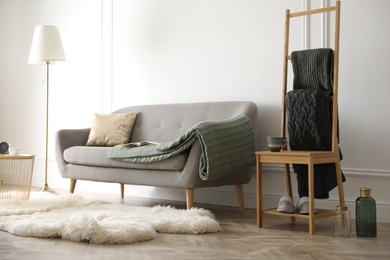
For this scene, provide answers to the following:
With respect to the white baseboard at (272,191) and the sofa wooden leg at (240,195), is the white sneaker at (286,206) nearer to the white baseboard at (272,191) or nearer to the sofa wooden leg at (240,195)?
the white baseboard at (272,191)

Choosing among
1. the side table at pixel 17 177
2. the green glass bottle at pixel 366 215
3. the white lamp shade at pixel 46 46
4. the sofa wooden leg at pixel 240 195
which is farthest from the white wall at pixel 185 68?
the side table at pixel 17 177

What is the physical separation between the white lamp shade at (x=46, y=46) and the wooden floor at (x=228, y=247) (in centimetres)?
243

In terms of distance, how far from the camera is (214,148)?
3.64 m

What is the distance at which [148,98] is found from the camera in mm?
5113

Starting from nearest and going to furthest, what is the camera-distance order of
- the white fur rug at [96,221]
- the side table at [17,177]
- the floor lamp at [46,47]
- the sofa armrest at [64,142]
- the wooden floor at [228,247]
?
the wooden floor at [228,247] < the white fur rug at [96,221] < the side table at [17,177] < the sofa armrest at [64,142] < the floor lamp at [46,47]

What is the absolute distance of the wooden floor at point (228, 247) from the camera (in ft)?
8.48

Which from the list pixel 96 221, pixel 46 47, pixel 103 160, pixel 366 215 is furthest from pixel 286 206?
pixel 46 47

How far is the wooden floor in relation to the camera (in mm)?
2584

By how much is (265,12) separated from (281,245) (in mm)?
2081

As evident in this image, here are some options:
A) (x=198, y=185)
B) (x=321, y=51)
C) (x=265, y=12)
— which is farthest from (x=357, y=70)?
(x=198, y=185)

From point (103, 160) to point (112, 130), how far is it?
55cm

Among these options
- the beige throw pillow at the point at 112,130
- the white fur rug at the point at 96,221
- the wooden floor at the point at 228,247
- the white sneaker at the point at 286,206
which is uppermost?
the beige throw pillow at the point at 112,130

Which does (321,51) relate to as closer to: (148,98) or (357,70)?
A: (357,70)

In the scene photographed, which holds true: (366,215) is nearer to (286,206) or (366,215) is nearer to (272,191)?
(286,206)
